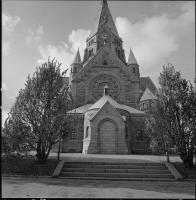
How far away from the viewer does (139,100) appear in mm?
33719

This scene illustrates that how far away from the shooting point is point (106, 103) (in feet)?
75.7

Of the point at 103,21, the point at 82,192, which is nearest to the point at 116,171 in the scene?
the point at 82,192

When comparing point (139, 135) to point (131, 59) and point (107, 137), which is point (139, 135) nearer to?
point (107, 137)

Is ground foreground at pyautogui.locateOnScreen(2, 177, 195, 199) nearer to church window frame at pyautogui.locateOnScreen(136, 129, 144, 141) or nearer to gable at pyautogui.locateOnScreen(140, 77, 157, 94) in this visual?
church window frame at pyautogui.locateOnScreen(136, 129, 144, 141)

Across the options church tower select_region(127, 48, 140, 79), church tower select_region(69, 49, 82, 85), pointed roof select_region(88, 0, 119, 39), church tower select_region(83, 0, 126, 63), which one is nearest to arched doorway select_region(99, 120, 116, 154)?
church tower select_region(69, 49, 82, 85)

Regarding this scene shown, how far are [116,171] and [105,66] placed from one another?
23777 millimetres

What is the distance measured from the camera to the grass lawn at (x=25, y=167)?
468 inches

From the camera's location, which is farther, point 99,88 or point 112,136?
point 99,88

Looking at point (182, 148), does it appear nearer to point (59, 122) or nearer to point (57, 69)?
point (59, 122)

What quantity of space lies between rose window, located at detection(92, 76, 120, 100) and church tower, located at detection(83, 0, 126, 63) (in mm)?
13744

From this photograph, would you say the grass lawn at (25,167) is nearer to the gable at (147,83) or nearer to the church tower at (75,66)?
the church tower at (75,66)

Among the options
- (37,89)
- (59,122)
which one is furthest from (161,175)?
(37,89)

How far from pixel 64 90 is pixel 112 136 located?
1002cm

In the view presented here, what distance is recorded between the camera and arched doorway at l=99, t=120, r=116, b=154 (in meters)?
21.6
